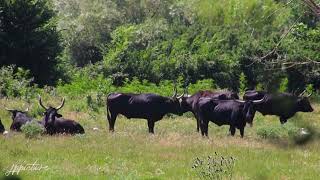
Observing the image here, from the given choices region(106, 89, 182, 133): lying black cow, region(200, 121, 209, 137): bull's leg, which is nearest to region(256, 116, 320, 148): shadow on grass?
region(200, 121, 209, 137): bull's leg

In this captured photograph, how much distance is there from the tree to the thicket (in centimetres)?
5

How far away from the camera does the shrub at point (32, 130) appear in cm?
1554

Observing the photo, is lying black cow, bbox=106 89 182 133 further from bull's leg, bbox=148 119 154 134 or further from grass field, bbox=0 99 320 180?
grass field, bbox=0 99 320 180

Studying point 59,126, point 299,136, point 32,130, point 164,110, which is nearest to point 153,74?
point 164,110

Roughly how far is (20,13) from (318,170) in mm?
20400

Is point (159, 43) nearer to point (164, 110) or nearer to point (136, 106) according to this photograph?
point (164, 110)

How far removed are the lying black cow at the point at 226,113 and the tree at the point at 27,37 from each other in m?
13.0

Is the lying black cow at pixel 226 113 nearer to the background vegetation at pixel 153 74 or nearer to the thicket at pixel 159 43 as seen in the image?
the background vegetation at pixel 153 74

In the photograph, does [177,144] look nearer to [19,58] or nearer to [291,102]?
[291,102]

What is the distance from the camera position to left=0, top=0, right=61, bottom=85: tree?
29.2 m

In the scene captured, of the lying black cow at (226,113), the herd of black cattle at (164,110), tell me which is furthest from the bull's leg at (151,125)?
the lying black cow at (226,113)

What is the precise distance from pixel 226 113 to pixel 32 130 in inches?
222

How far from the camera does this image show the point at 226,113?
18141 mm

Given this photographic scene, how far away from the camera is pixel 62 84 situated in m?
30.2
